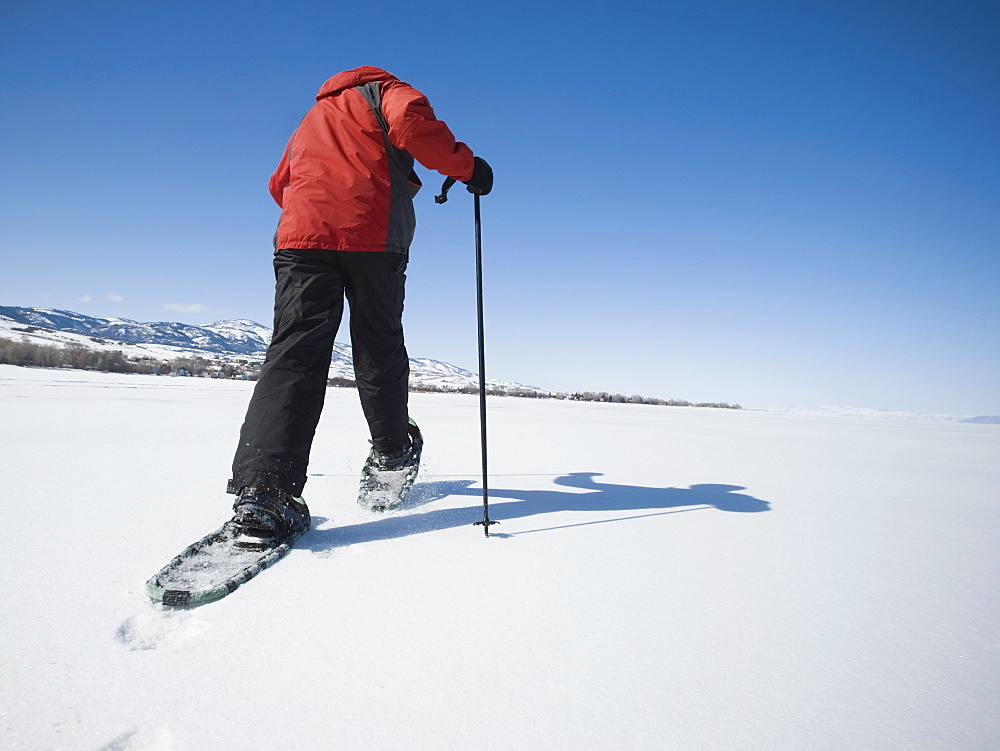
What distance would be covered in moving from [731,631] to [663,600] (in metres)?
0.16

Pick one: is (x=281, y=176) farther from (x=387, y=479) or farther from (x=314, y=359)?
(x=387, y=479)

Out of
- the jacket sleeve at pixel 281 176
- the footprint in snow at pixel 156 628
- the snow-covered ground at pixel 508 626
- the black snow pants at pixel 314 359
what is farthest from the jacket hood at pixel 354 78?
the footprint in snow at pixel 156 628

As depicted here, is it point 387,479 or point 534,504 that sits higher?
point 387,479

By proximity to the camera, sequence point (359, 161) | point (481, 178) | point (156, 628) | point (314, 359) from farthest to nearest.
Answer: point (481, 178)
point (359, 161)
point (314, 359)
point (156, 628)

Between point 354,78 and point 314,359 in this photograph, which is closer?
point 314,359

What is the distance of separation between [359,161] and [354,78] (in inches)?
14.9

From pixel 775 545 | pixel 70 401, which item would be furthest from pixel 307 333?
pixel 70 401

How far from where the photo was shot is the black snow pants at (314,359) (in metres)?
1.35

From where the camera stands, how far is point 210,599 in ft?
3.18

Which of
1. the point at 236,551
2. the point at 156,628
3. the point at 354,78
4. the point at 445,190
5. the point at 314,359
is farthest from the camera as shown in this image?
the point at 445,190

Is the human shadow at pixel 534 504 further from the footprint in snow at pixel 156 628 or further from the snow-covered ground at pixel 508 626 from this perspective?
the footprint in snow at pixel 156 628

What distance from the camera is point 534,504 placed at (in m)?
1.95

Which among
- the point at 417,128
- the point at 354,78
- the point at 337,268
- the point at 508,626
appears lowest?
the point at 508,626

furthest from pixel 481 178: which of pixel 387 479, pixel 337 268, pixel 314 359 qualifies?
pixel 387 479
